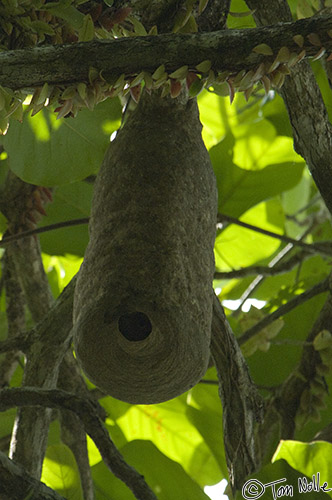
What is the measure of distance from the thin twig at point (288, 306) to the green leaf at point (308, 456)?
1.29 ft

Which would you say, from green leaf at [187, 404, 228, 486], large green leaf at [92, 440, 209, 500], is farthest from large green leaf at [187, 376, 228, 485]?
large green leaf at [92, 440, 209, 500]

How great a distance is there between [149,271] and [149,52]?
0.19 meters

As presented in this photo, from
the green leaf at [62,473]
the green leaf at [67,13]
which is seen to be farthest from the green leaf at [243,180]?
the green leaf at [67,13]

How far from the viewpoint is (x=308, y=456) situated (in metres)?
0.84

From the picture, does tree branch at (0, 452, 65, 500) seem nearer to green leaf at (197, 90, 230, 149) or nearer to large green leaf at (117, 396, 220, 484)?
large green leaf at (117, 396, 220, 484)

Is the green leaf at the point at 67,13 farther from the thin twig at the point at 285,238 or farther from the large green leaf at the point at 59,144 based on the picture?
the thin twig at the point at 285,238

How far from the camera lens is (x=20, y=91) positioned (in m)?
0.60

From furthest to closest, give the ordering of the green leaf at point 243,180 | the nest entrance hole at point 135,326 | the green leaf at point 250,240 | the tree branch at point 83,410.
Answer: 1. the green leaf at point 250,240
2. the green leaf at point 243,180
3. the tree branch at point 83,410
4. the nest entrance hole at point 135,326

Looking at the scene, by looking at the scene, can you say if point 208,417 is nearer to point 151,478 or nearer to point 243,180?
point 151,478

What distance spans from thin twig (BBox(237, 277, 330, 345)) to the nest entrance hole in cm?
54

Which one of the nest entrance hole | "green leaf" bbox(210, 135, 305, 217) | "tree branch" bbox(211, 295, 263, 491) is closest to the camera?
the nest entrance hole

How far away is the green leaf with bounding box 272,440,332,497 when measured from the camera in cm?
83

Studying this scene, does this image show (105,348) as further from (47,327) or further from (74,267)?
(74,267)
